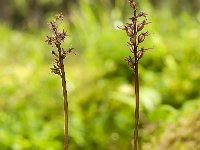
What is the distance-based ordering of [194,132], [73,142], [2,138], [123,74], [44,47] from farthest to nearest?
[44,47] → [123,74] → [73,142] → [2,138] → [194,132]

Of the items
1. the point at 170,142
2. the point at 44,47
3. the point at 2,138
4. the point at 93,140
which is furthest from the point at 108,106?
the point at 44,47

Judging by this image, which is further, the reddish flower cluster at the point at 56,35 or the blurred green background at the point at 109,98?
the blurred green background at the point at 109,98

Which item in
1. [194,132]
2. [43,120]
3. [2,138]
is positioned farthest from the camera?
[43,120]

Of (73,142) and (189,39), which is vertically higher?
(189,39)

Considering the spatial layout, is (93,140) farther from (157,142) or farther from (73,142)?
(157,142)

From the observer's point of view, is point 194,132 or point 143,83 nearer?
point 194,132

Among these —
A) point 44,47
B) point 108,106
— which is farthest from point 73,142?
point 44,47

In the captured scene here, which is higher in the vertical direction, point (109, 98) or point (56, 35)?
point (56, 35)

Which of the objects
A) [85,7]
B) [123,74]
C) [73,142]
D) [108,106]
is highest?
[85,7]

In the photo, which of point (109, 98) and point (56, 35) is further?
point (109, 98)

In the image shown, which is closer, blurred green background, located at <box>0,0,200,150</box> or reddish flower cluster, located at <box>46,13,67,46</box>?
reddish flower cluster, located at <box>46,13,67,46</box>
